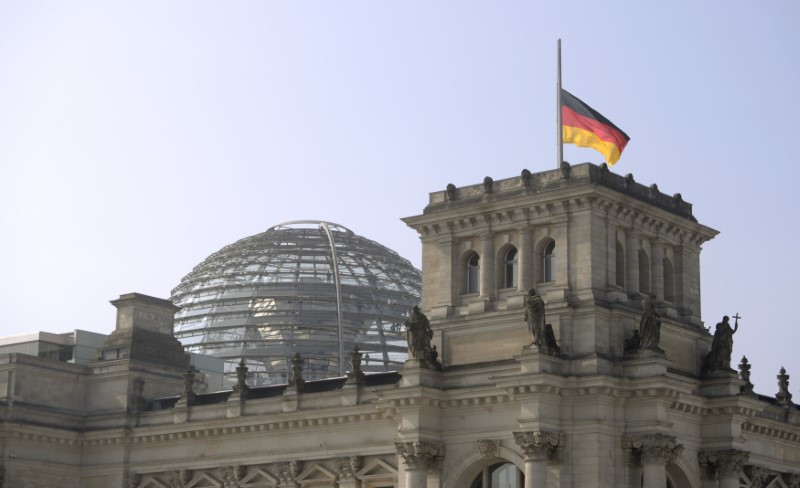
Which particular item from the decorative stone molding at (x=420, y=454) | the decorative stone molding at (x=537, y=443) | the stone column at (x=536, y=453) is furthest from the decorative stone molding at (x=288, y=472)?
the stone column at (x=536, y=453)

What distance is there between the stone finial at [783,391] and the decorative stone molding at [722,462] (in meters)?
9.18

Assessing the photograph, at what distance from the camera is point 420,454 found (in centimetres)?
6581

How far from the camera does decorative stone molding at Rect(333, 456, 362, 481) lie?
71062 millimetres

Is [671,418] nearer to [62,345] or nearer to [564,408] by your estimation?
[564,408]

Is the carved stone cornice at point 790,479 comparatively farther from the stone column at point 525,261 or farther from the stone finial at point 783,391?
the stone column at point 525,261

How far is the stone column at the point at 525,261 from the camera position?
218 feet

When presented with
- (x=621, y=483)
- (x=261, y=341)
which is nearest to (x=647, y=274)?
(x=621, y=483)

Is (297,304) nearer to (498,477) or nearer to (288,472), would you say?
(288,472)

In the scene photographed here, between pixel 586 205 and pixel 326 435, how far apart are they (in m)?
17.0

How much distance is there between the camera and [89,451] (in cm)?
8206

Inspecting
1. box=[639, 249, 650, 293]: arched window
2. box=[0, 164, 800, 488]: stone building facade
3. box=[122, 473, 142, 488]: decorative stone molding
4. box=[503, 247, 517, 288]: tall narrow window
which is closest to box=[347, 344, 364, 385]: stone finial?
box=[0, 164, 800, 488]: stone building facade

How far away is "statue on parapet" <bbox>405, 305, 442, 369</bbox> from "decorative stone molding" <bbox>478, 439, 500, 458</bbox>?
163 inches

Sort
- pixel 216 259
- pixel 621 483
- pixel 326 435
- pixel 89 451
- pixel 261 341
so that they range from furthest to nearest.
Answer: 1. pixel 216 259
2. pixel 261 341
3. pixel 89 451
4. pixel 326 435
5. pixel 621 483

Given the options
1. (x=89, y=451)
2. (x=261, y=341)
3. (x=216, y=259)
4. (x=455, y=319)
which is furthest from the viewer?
(x=216, y=259)
